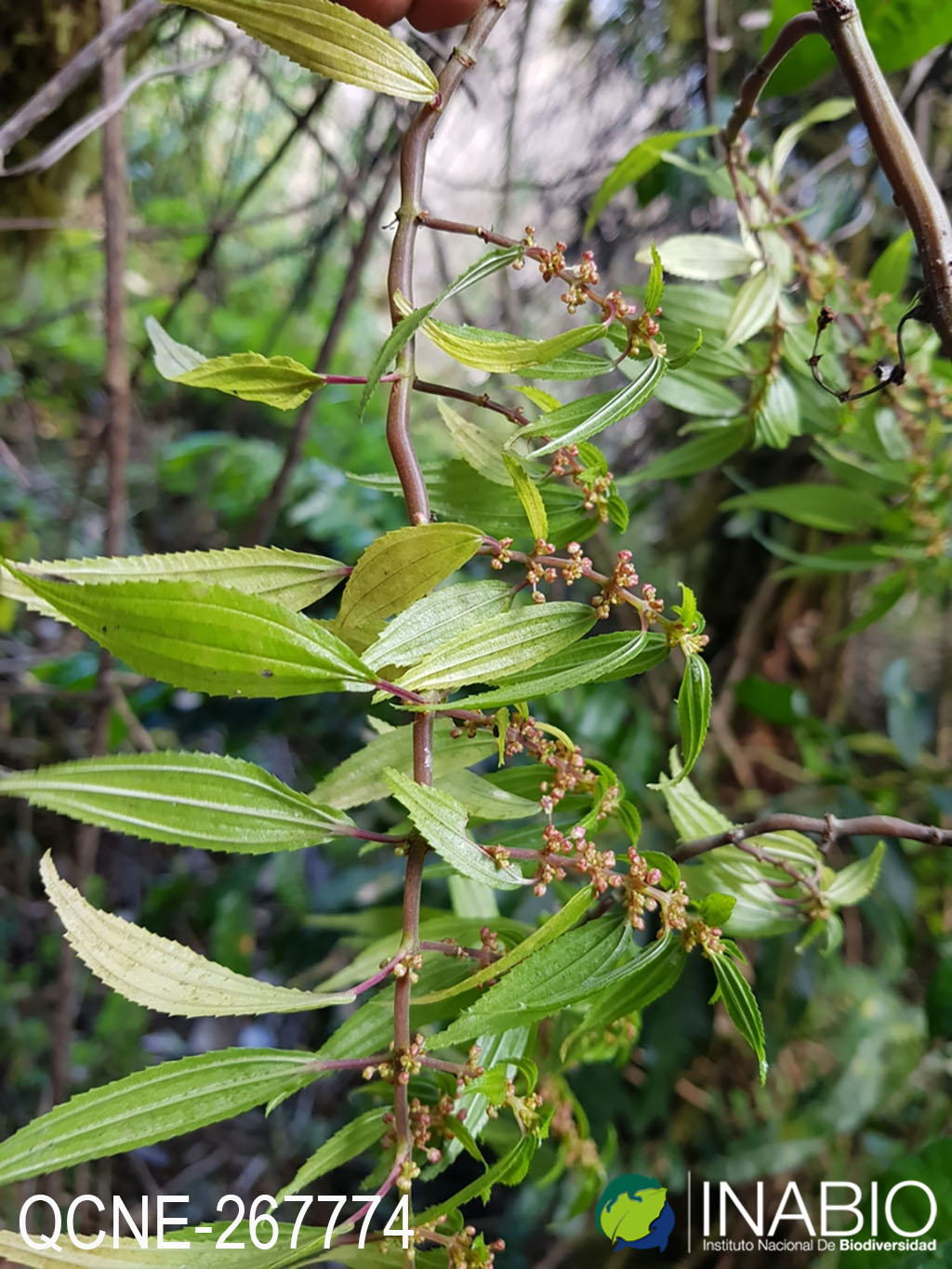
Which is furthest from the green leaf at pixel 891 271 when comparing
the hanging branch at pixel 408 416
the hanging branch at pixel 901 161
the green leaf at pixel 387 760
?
the green leaf at pixel 387 760

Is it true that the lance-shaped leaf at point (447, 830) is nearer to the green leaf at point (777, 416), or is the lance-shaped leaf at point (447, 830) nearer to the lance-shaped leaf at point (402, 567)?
the lance-shaped leaf at point (402, 567)

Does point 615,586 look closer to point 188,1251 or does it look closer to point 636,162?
point 188,1251

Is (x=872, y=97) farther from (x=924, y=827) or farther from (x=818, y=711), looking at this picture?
(x=818, y=711)

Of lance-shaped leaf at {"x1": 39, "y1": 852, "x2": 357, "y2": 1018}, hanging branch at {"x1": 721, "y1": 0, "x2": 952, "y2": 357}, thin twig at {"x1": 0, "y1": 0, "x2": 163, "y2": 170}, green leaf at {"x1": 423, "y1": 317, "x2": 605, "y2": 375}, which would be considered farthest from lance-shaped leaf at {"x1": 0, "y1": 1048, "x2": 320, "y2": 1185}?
thin twig at {"x1": 0, "y1": 0, "x2": 163, "y2": 170}

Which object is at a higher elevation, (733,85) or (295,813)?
(733,85)

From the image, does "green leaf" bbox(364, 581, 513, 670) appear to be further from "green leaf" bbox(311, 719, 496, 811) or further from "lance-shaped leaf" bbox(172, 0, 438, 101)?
"lance-shaped leaf" bbox(172, 0, 438, 101)

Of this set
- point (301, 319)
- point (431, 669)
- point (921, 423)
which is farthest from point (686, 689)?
point (301, 319)
